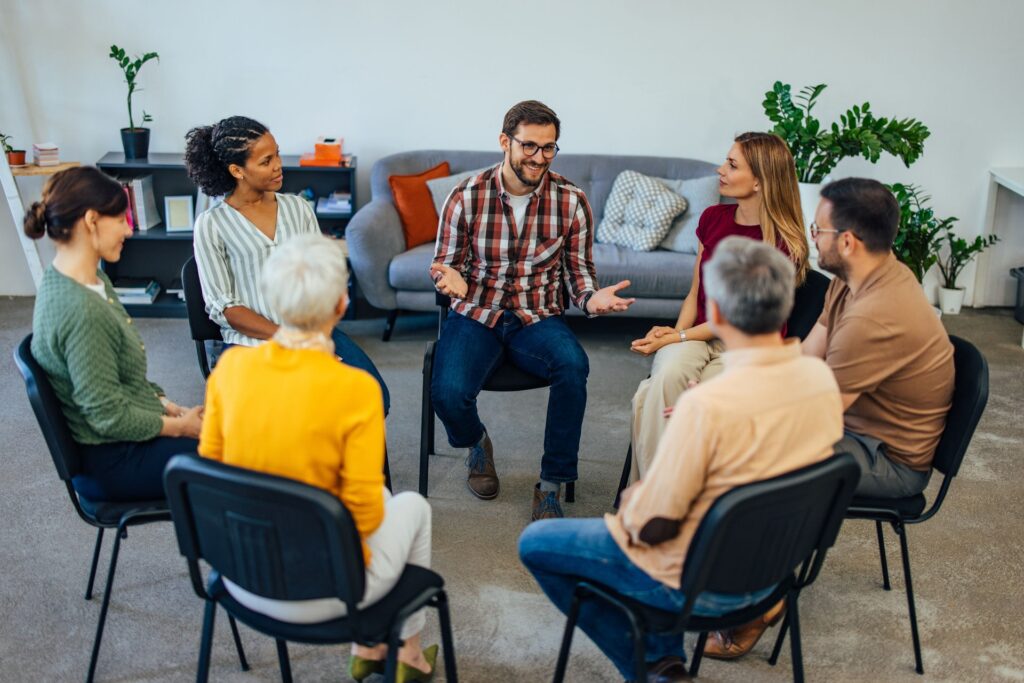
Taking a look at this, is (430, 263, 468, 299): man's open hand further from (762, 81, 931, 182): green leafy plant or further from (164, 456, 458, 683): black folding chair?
(762, 81, 931, 182): green leafy plant

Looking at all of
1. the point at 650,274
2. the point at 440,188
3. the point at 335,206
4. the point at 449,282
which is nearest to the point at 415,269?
the point at 440,188

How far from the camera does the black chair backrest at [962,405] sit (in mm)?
2242

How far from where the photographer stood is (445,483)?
3.30 metres

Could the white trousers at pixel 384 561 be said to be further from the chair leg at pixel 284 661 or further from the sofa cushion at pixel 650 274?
the sofa cushion at pixel 650 274

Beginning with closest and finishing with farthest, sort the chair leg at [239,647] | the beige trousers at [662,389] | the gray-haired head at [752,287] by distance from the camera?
the gray-haired head at [752,287] < the chair leg at [239,647] < the beige trousers at [662,389]

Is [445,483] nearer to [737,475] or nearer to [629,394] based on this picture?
[629,394]

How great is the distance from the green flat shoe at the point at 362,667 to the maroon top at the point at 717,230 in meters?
1.42

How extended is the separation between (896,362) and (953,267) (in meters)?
3.23

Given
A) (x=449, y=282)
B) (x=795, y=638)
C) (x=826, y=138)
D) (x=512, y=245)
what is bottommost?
(x=795, y=638)

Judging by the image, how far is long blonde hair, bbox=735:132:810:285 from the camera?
2.89m

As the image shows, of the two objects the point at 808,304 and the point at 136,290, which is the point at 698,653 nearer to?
the point at 808,304

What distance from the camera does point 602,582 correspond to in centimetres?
195

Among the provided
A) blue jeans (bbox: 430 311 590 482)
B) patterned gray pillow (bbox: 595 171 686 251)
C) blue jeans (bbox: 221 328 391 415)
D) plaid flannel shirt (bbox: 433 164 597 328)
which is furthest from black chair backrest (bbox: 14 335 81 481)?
patterned gray pillow (bbox: 595 171 686 251)

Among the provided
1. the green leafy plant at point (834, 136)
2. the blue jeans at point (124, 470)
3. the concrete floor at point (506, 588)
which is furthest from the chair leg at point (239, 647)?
the green leafy plant at point (834, 136)
